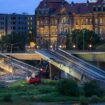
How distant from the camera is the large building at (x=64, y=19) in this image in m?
132

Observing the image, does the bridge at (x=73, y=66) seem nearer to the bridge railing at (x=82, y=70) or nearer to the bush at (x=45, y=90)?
the bridge railing at (x=82, y=70)

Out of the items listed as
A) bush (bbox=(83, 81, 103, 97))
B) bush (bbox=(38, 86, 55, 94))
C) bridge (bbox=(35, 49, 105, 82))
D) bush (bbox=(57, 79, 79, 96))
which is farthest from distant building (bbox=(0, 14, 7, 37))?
bush (bbox=(57, 79, 79, 96))

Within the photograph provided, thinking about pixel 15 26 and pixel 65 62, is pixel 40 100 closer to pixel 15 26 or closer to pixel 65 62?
pixel 65 62

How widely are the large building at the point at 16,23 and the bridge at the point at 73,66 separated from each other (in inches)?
3969

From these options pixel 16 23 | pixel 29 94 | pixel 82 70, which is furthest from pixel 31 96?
pixel 16 23

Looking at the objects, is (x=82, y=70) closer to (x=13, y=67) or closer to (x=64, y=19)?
(x=13, y=67)

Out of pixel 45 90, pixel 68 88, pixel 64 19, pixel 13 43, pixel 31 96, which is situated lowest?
pixel 45 90

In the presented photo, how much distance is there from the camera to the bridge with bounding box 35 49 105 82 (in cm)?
6831

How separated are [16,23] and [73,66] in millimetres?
115020

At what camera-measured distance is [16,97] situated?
47781 millimetres

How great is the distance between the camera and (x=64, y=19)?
139 metres

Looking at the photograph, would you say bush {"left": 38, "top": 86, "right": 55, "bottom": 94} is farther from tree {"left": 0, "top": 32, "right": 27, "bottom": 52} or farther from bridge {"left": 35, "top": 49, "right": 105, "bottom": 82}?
tree {"left": 0, "top": 32, "right": 27, "bottom": 52}

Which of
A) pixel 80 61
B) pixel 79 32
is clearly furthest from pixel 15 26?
pixel 80 61

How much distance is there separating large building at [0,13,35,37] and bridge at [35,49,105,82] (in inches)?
3969
